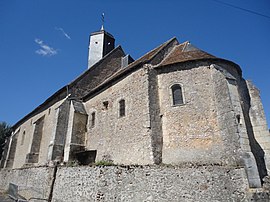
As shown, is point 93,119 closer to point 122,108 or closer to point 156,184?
point 122,108

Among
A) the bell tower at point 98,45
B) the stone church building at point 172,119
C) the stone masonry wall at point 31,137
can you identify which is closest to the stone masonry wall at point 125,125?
the stone church building at point 172,119

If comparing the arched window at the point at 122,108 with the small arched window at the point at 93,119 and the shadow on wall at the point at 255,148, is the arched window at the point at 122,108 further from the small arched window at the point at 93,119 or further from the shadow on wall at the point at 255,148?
the shadow on wall at the point at 255,148

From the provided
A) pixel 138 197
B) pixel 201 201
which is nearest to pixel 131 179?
pixel 138 197

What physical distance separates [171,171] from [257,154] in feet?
17.1

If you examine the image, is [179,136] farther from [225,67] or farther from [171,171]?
[225,67]

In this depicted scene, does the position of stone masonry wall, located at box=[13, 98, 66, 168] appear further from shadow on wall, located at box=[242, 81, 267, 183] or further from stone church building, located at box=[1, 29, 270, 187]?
shadow on wall, located at box=[242, 81, 267, 183]

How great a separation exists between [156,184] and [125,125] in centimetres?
447

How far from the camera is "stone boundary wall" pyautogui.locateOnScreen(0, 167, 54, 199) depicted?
439 inches

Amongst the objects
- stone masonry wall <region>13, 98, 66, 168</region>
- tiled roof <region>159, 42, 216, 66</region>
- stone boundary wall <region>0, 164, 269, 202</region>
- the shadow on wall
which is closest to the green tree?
stone masonry wall <region>13, 98, 66, 168</region>

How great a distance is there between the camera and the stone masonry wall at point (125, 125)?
1041cm

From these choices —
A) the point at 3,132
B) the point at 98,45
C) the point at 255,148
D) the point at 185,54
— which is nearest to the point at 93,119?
the point at 185,54

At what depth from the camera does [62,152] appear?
46.4 ft

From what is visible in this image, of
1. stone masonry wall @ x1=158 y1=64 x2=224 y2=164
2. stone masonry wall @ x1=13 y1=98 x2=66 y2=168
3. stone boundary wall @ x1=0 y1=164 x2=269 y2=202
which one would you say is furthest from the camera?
stone masonry wall @ x1=13 y1=98 x2=66 y2=168

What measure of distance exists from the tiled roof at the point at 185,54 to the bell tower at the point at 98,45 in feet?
31.7
